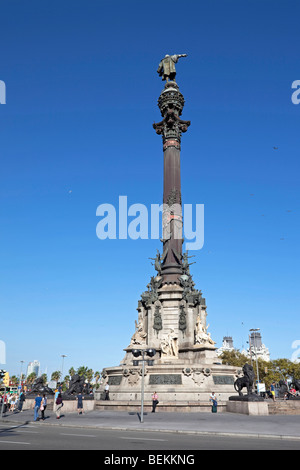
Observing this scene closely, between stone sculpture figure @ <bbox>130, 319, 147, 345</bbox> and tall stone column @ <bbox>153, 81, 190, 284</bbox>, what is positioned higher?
tall stone column @ <bbox>153, 81, 190, 284</bbox>

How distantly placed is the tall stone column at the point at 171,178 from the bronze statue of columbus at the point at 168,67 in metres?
1.67

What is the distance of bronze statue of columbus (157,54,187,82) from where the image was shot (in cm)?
4875

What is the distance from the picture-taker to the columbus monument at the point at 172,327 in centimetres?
2902

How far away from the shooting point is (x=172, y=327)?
35.3m

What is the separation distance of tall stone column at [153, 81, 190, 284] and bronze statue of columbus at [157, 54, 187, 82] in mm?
1673

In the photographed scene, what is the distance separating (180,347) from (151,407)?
858cm

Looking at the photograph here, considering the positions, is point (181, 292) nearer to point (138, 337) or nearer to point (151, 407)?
point (138, 337)

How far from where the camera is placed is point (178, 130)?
→ 4628 centimetres

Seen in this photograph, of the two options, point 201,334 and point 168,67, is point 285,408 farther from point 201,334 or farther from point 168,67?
point 168,67

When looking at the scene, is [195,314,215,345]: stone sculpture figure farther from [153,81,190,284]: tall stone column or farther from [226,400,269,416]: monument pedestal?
Answer: [226,400,269,416]: monument pedestal

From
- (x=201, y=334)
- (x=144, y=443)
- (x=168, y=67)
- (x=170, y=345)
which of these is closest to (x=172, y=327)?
(x=170, y=345)

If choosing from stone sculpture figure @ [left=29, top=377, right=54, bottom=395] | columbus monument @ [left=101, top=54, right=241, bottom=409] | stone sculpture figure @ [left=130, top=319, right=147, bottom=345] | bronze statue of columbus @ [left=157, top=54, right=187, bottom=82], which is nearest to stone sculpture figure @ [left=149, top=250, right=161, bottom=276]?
columbus monument @ [left=101, top=54, right=241, bottom=409]

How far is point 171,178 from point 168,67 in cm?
1658
